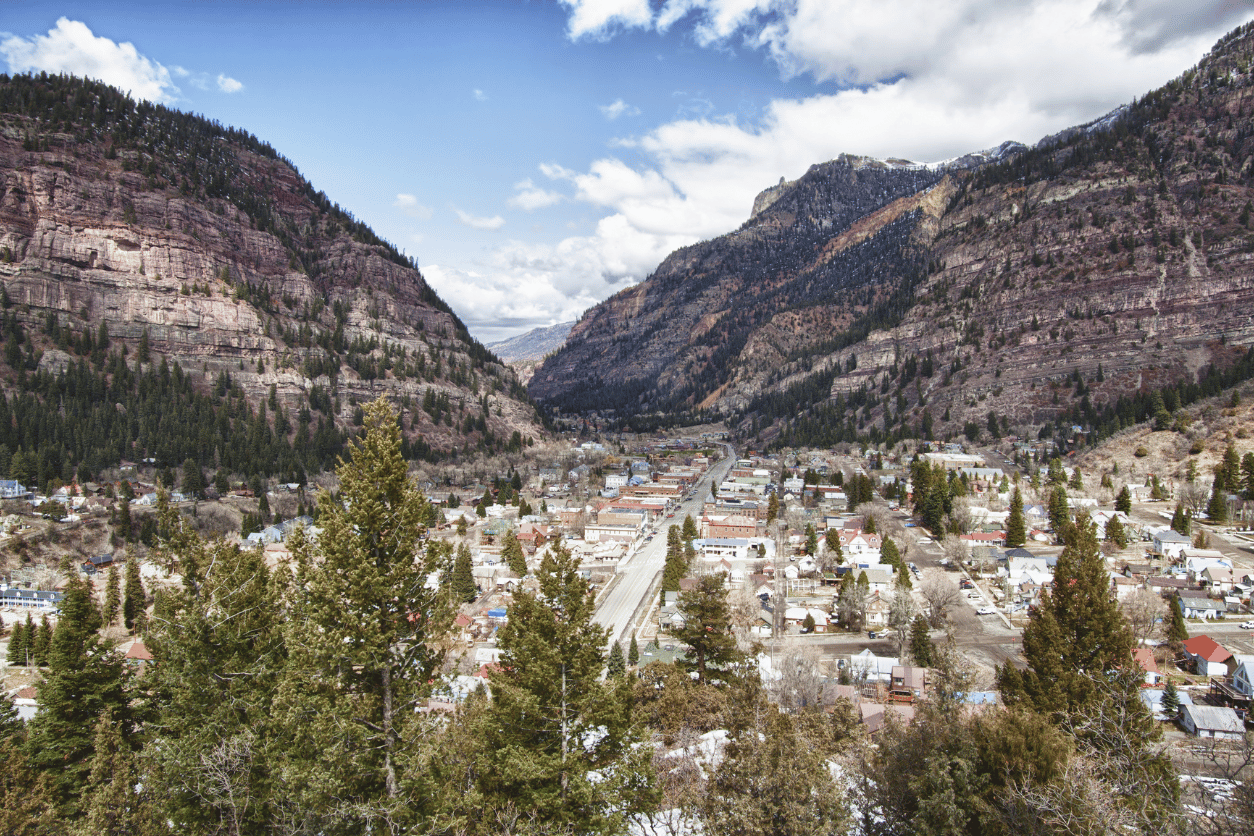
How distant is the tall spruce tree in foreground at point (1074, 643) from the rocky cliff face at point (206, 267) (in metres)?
104

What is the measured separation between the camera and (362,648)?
9.84 m

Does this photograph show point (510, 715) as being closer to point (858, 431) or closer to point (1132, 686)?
point (1132, 686)

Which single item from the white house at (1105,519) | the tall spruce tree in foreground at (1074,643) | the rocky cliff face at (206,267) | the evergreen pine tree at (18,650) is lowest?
the evergreen pine tree at (18,650)

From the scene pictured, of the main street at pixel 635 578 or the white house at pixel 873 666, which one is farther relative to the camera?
the main street at pixel 635 578

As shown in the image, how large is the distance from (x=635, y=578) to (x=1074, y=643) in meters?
41.6

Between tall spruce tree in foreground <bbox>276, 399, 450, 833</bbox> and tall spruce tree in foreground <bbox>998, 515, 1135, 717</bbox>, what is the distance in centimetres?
1347

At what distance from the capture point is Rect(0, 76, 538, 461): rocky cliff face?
322 feet

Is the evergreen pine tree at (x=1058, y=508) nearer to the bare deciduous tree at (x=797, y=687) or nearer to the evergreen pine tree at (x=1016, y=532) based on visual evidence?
the evergreen pine tree at (x=1016, y=532)

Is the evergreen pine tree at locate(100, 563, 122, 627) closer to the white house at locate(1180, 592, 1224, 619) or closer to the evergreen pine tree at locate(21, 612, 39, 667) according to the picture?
the evergreen pine tree at locate(21, 612, 39, 667)

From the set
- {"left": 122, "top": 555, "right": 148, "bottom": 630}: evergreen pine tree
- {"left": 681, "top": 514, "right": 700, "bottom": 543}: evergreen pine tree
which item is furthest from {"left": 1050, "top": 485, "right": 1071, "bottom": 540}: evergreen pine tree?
{"left": 122, "top": 555, "right": 148, "bottom": 630}: evergreen pine tree

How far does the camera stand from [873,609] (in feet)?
147

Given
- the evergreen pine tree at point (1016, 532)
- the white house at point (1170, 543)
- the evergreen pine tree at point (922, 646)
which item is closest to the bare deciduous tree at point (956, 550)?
the evergreen pine tree at point (1016, 532)

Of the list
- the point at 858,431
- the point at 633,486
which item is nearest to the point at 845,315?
the point at 858,431

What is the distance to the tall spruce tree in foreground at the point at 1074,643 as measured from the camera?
15000 mm
